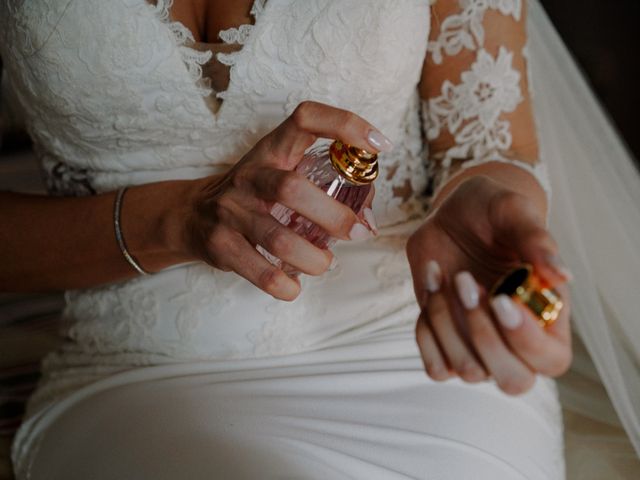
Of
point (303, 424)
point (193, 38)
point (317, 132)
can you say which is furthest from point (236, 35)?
point (303, 424)

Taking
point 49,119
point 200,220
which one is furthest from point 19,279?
point 200,220

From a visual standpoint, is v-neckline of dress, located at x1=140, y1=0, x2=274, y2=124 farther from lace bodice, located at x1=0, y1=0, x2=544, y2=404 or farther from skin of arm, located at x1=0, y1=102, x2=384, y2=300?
skin of arm, located at x1=0, y1=102, x2=384, y2=300

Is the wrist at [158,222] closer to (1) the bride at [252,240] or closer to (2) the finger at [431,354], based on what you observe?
(1) the bride at [252,240]

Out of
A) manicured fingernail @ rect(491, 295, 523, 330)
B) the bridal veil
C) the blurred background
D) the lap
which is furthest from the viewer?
the blurred background

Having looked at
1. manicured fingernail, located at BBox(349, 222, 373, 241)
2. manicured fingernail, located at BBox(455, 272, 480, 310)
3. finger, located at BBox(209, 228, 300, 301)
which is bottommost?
finger, located at BBox(209, 228, 300, 301)

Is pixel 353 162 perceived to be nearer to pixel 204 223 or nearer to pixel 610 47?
pixel 204 223

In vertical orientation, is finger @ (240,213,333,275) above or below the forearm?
above

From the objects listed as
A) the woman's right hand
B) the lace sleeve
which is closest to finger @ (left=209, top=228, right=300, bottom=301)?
the woman's right hand

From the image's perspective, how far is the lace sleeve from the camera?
2.87 feet

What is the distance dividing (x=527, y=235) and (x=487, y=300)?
0.06m

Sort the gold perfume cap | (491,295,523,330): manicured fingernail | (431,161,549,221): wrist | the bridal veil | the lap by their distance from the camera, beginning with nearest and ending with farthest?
(491,295,523,330): manicured fingernail
the gold perfume cap
the lap
(431,161,549,221): wrist
the bridal veil

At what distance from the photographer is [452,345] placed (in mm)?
477

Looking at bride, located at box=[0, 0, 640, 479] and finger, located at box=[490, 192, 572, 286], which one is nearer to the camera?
finger, located at box=[490, 192, 572, 286]

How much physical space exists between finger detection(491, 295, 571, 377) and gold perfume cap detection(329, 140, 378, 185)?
0.19 metres
